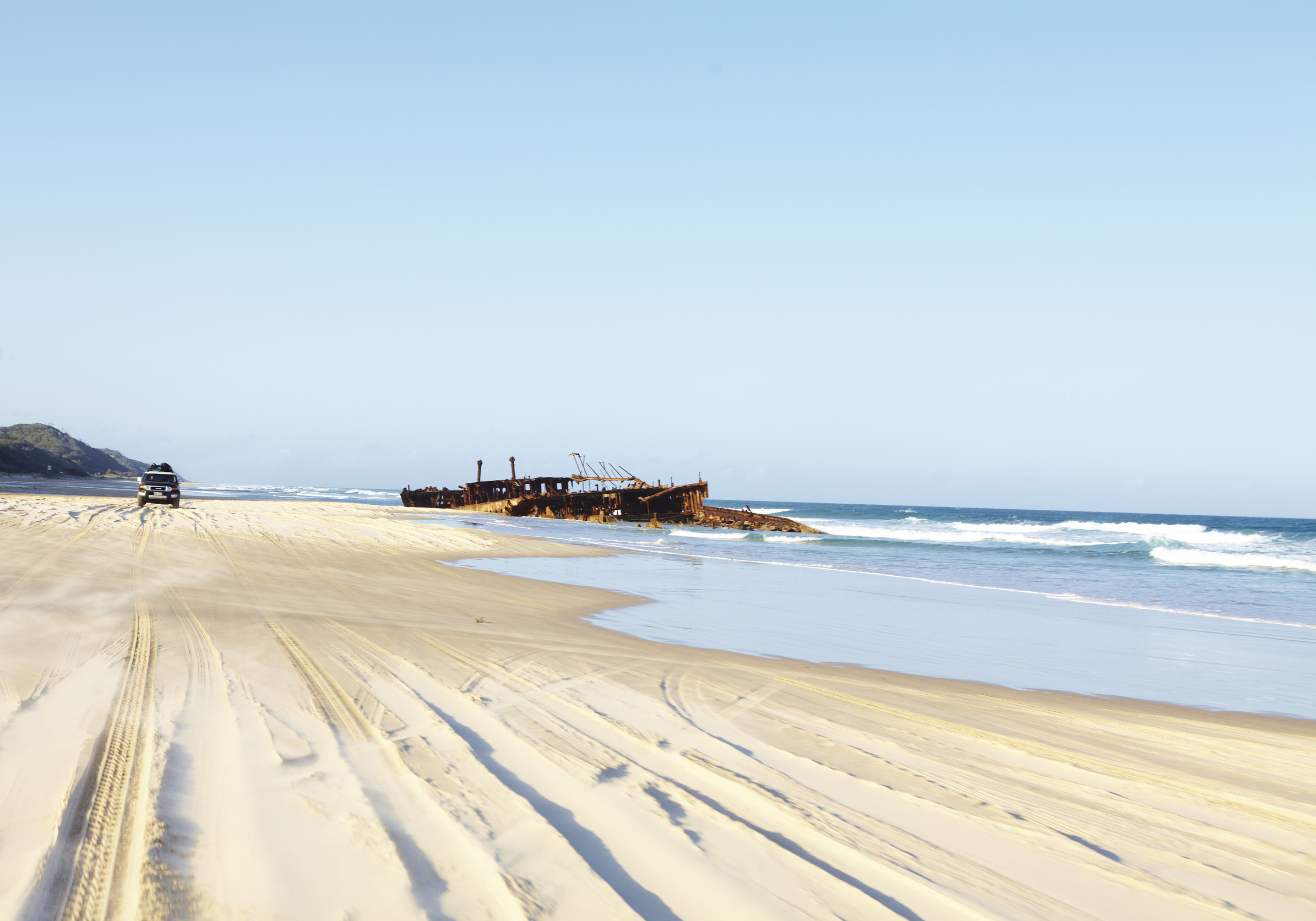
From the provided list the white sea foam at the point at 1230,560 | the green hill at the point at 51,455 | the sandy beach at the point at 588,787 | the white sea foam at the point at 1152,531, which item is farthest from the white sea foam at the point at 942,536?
the green hill at the point at 51,455

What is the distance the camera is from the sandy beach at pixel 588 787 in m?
2.72

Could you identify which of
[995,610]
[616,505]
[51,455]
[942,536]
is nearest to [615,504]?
[616,505]

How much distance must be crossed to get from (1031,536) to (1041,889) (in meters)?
47.8

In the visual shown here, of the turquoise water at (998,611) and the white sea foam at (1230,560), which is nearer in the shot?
the turquoise water at (998,611)

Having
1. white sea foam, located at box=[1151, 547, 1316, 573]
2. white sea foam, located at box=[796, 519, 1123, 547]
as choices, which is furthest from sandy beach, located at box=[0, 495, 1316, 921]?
white sea foam, located at box=[796, 519, 1123, 547]

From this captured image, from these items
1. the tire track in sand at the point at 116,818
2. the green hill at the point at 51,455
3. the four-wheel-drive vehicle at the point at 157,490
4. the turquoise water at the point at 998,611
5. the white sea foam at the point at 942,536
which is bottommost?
the turquoise water at the point at 998,611

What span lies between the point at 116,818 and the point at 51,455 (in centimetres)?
12558

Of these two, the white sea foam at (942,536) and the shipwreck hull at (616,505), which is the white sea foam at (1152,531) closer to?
the white sea foam at (942,536)

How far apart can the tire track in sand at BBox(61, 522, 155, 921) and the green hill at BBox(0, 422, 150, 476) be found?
9514 centimetres

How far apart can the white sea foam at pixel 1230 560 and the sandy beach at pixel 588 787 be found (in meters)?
27.1

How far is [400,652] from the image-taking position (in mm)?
6965

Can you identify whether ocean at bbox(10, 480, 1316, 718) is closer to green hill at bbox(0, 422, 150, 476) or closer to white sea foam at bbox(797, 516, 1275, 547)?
white sea foam at bbox(797, 516, 1275, 547)

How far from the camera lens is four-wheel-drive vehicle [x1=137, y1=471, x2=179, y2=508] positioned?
30.6 meters

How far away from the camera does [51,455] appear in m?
101
